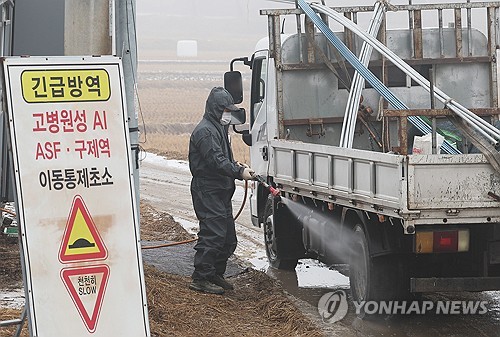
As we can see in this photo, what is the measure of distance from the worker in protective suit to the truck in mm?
788

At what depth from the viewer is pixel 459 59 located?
11.9 m

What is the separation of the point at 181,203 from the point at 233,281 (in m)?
7.36

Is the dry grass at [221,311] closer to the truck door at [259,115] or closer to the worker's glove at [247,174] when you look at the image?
the worker's glove at [247,174]

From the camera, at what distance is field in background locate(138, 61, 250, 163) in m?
30.2

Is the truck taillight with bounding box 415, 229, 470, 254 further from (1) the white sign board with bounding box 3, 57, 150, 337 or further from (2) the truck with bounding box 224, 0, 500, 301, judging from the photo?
(1) the white sign board with bounding box 3, 57, 150, 337

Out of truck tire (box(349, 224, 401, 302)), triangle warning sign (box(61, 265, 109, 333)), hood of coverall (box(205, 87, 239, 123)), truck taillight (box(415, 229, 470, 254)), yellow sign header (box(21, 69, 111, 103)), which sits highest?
yellow sign header (box(21, 69, 111, 103))

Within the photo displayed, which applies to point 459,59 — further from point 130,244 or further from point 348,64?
point 130,244

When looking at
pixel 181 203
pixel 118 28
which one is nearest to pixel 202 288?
pixel 118 28

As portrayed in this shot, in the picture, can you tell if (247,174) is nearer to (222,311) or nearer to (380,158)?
(222,311)

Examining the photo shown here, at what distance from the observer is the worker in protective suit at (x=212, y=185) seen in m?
10.1

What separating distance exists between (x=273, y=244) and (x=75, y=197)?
6.01m

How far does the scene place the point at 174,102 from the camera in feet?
174

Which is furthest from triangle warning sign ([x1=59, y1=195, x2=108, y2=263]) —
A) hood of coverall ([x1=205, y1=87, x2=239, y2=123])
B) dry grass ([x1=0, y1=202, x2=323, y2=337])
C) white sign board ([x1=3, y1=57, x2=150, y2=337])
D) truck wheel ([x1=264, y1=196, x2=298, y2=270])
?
truck wheel ([x1=264, y1=196, x2=298, y2=270])
